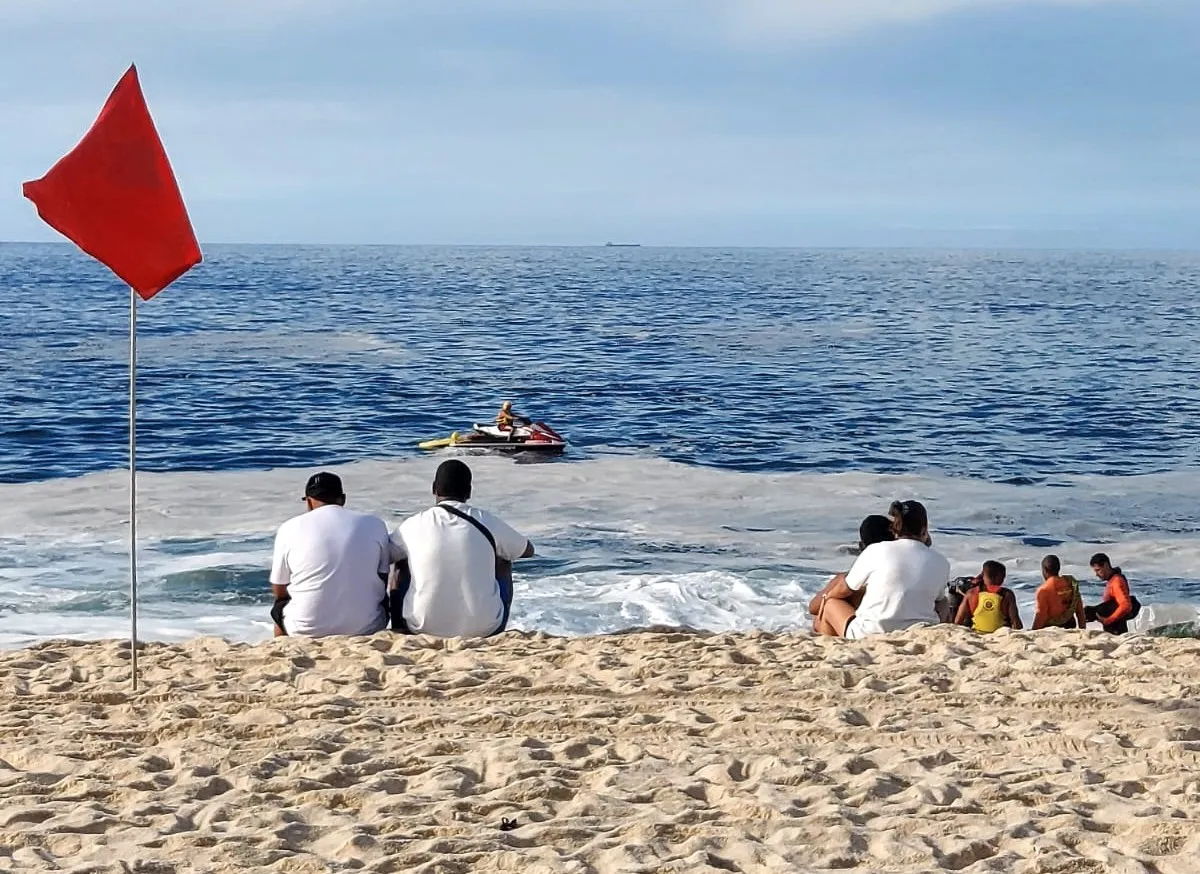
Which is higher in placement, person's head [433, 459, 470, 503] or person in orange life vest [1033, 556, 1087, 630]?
person's head [433, 459, 470, 503]

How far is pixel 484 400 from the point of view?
3553 cm

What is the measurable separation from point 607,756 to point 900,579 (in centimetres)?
331

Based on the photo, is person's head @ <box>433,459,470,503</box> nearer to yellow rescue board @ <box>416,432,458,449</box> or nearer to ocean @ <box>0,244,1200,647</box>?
ocean @ <box>0,244,1200,647</box>

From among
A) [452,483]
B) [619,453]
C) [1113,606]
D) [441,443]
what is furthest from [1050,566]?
[441,443]

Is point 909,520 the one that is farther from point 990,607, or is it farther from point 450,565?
point 450,565

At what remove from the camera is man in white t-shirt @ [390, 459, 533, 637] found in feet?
27.5

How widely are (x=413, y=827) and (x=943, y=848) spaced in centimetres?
203

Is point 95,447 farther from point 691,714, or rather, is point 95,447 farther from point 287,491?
point 691,714

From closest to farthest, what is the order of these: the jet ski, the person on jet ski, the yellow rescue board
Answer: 1. the jet ski
2. the person on jet ski
3. the yellow rescue board

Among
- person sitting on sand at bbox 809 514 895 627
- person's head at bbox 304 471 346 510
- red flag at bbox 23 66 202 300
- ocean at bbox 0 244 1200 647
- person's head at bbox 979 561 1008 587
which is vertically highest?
red flag at bbox 23 66 202 300

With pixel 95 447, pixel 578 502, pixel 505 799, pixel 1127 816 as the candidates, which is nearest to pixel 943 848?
pixel 1127 816

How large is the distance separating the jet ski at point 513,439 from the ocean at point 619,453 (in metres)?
0.56

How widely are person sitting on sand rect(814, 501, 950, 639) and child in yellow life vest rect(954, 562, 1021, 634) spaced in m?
1.18

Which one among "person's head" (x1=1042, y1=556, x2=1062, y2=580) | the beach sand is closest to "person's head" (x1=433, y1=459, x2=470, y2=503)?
the beach sand
